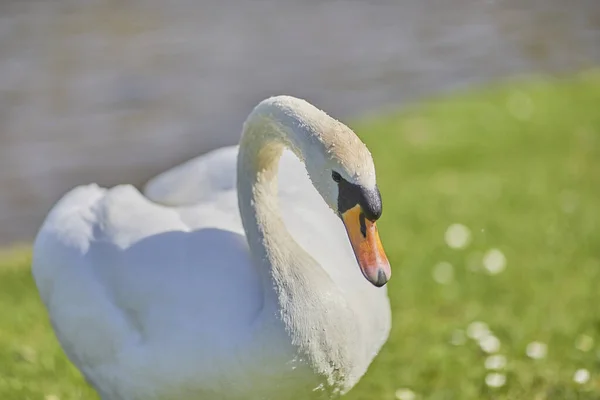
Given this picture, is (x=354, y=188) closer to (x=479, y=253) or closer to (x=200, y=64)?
(x=479, y=253)

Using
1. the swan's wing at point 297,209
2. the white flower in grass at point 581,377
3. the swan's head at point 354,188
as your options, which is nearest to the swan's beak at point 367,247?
the swan's head at point 354,188

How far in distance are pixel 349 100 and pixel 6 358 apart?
5.56 meters

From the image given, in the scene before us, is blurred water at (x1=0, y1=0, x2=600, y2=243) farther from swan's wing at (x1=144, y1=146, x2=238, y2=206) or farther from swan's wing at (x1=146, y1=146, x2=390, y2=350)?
swan's wing at (x1=146, y1=146, x2=390, y2=350)

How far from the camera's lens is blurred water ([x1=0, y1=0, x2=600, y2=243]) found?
27.9 feet

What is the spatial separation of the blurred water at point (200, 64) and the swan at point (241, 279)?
12.8 feet

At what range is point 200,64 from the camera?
10.4 m

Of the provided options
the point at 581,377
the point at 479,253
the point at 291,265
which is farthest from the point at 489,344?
the point at 291,265

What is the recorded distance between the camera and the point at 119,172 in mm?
8195

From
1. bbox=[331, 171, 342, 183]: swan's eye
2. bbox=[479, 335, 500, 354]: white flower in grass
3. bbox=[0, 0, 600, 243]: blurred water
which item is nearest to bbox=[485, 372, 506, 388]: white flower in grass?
bbox=[479, 335, 500, 354]: white flower in grass

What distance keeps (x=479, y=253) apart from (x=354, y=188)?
9.40 ft

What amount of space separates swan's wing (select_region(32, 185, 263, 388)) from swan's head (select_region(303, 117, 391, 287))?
0.46 meters

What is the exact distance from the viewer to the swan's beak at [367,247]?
8.80ft

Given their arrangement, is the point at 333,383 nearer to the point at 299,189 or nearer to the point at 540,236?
the point at 299,189

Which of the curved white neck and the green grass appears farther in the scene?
the green grass
